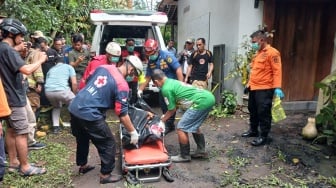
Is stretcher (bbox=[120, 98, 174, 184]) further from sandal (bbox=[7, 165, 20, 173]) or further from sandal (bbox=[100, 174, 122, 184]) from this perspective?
sandal (bbox=[7, 165, 20, 173])

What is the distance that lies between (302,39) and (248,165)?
13.0 ft

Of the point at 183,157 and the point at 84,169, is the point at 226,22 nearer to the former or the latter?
the point at 183,157

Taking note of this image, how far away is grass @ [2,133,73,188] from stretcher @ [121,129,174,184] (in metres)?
0.72

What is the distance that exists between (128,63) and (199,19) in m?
6.99

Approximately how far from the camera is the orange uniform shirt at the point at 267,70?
15.0 feet

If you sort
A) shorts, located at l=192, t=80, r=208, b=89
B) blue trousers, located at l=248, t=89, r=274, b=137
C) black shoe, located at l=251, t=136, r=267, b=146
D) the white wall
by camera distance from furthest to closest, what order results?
shorts, located at l=192, t=80, r=208, b=89 → the white wall → black shoe, located at l=251, t=136, r=267, b=146 → blue trousers, located at l=248, t=89, r=274, b=137

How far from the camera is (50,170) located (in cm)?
396

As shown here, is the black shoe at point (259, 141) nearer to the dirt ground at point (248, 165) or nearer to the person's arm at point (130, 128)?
the dirt ground at point (248, 165)

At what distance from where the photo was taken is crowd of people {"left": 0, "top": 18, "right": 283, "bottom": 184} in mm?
3344

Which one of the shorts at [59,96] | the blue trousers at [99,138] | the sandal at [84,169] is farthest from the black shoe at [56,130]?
the blue trousers at [99,138]

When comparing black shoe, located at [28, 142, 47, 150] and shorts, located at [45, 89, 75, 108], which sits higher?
shorts, located at [45, 89, 75, 108]

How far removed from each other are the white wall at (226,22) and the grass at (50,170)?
158 inches

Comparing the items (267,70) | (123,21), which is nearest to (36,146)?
(123,21)

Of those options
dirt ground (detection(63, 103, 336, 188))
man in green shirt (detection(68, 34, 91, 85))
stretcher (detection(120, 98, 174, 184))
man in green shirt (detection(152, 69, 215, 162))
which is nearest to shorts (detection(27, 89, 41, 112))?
dirt ground (detection(63, 103, 336, 188))
